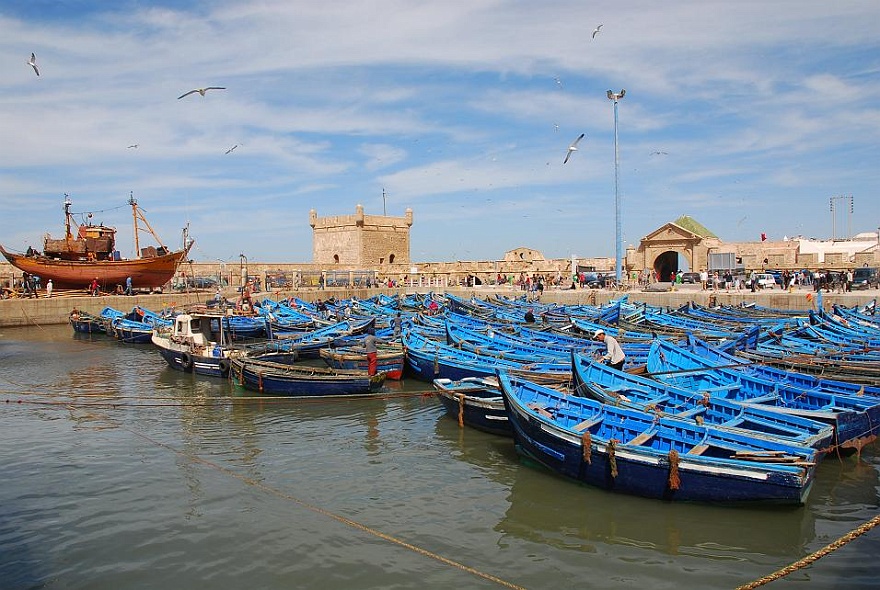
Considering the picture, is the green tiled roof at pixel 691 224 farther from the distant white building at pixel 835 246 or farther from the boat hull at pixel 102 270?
the boat hull at pixel 102 270

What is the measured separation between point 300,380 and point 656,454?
10.2 metres

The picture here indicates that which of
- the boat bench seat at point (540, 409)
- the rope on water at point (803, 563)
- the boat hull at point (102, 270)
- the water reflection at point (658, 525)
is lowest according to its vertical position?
the water reflection at point (658, 525)

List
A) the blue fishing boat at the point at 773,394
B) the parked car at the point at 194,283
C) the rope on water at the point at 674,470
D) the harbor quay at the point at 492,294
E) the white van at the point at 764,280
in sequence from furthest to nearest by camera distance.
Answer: the parked car at the point at 194,283
the white van at the point at 764,280
the harbor quay at the point at 492,294
the blue fishing boat at the point at 773,394
the rope on water at the point at 674,470

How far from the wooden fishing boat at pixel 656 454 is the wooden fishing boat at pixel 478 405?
50.2 inches

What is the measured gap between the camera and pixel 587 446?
9867mm

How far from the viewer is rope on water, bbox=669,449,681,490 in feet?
29.8

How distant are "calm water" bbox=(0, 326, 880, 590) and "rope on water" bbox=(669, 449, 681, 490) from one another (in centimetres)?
43

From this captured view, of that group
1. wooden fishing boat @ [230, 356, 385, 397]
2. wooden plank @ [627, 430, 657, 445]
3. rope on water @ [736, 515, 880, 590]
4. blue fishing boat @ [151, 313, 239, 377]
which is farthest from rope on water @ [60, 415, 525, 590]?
blue fishing boat @ [151, 313, 239, 377]

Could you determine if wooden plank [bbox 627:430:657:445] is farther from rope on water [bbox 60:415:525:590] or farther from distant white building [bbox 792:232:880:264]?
distant white building [bbox 792:232:880:264]

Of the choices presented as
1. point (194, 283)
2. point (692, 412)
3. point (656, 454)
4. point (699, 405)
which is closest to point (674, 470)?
point (656, 454)

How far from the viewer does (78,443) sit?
1354cm

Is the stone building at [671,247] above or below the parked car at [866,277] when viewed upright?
above

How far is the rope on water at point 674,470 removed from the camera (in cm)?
907

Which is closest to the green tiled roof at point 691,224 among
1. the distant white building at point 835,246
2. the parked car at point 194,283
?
the distant white building at point 835,246
